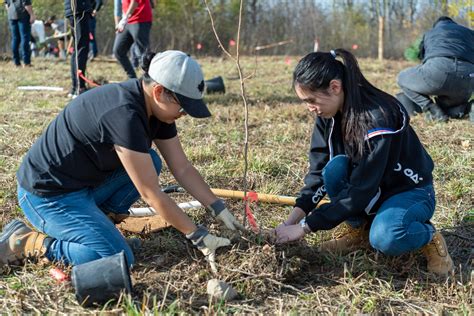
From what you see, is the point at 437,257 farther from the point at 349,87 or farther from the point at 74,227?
the point at 74,227

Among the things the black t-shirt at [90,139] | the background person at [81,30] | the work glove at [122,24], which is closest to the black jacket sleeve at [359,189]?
the black t-shirt at [90,139]

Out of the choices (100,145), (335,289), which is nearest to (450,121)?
(335,289)

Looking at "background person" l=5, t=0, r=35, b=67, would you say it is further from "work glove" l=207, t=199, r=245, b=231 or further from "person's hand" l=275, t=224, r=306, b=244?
"person's hand" l=275, t=224, r=306, b=244

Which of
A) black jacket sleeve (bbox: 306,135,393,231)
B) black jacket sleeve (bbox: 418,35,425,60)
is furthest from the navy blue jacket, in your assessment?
black jacket sleeve (bbox: 306,135,393,231)

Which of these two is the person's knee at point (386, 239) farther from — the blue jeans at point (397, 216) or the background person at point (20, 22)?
the background person at point (20, 22)

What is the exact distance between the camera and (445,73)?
5.96 metres

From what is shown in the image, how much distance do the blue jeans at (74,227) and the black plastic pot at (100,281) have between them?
1.03 feet

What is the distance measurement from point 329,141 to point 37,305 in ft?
4.98

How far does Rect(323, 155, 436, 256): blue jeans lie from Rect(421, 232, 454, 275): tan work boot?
0.06 m

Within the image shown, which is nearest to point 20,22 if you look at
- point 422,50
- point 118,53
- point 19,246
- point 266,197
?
point 118,53

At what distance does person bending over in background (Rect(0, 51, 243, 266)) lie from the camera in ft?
8.16

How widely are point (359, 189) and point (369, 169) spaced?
10cm

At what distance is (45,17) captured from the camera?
58.1 ft

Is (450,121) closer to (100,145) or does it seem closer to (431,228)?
(431,228)
